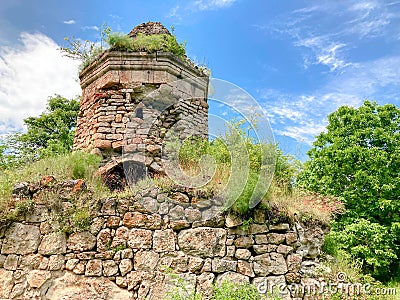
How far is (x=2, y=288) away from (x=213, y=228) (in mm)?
3254

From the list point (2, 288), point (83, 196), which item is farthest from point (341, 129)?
point (2, 288)

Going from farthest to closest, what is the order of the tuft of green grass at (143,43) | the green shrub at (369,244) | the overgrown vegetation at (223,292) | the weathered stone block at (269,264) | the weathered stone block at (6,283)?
1. the green shrub at (369,244)
2. the tuft of green grass at (143,43)
3. the weathered stone block at (269,264)
4. the weathered stone block at (6,283)
5. the overgrown vegetation at (223,292)

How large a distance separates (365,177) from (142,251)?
1013cm

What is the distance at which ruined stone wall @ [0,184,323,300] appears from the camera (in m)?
5.20

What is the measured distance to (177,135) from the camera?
832cm

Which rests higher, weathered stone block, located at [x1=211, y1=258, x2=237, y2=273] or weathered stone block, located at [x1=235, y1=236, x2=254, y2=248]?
weathered stone block, located at [x1=235, y1=236, x2=254, y2=248]

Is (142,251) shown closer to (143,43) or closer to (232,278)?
(232,278)

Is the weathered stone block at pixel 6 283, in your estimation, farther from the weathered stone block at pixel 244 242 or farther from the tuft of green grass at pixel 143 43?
the tuft of green grass at pixel 143 43

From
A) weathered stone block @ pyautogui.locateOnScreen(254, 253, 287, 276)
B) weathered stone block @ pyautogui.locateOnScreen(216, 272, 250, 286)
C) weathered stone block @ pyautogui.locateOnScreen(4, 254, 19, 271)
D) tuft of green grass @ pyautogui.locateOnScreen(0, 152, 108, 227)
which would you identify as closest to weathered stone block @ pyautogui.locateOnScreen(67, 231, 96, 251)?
tuft of green grass @ pyautogui.locateOnScreen(0, 152, 108, 227)

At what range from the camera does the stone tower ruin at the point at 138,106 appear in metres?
8.02

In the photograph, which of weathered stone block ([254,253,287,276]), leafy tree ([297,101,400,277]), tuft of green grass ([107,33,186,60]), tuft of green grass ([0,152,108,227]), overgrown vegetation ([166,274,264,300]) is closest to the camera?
overgrown vegetation ([166,274,264,300])

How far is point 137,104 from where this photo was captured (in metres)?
8.31

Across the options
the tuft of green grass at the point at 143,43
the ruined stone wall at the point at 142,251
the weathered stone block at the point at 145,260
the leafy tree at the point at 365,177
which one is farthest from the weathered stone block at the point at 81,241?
the leafy tree at the point at 365,177

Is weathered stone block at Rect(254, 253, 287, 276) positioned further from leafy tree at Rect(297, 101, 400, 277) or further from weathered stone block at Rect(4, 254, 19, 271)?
leafy tree at Rect(297, 101, 400, 277)
